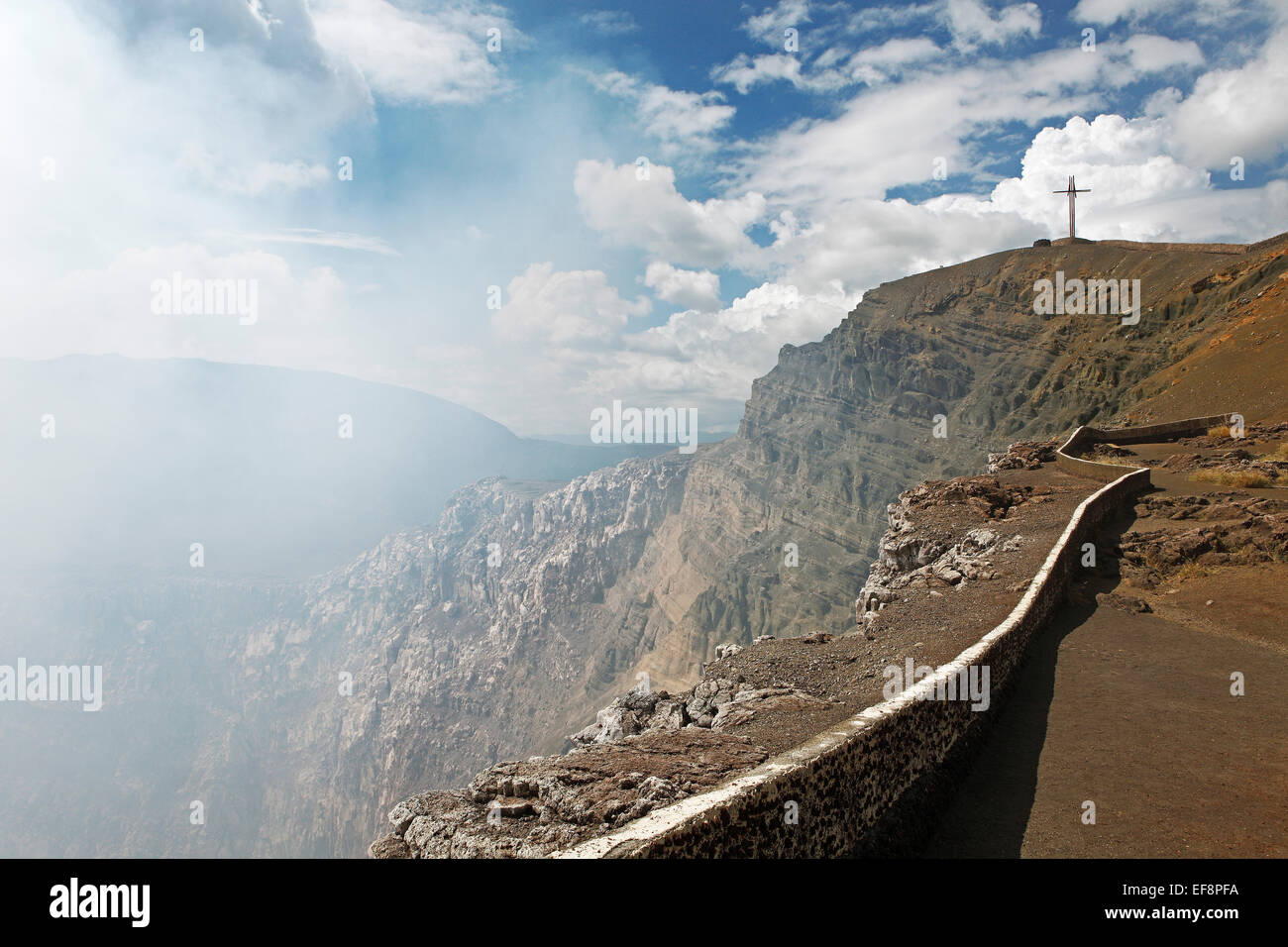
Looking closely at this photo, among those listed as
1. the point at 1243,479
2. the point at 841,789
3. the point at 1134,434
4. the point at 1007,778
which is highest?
the point at 1134,434

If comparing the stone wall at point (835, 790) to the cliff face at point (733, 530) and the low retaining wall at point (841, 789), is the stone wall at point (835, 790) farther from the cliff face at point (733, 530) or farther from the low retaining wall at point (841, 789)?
the cliff face at point (733, 530)

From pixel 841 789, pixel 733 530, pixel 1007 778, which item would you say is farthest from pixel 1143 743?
pixel 733 530

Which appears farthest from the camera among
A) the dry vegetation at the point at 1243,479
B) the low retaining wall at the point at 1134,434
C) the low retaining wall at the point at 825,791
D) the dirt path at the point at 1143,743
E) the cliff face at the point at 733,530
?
the cliff face at the point at 733,530

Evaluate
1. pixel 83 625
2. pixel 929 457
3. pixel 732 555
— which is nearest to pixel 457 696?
pixel 732 555

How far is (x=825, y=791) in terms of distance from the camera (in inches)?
184

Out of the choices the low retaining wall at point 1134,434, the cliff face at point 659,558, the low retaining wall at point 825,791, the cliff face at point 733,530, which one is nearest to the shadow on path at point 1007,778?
the low retaining wall at point 825,791

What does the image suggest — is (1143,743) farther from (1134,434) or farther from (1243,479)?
(1134,434)

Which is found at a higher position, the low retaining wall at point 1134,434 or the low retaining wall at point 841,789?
the low retaining wall at point 1134,434

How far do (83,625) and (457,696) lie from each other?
137 metres

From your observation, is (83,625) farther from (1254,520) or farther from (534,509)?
(1254,520)

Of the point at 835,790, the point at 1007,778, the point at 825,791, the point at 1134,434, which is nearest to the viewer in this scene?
the point at 825,791

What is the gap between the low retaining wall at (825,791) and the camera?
3.59m

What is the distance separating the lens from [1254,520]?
48.8 ft

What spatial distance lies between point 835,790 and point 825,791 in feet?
0.53
